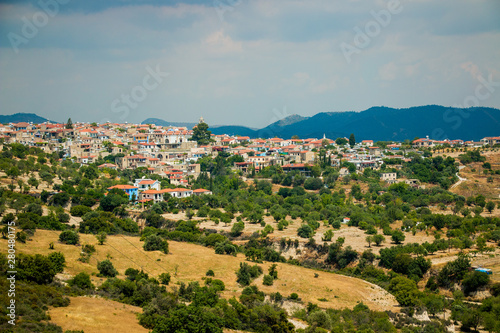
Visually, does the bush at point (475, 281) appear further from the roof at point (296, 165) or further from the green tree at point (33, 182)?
the green tree at point (33, 182)

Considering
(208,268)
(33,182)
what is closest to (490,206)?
(208,268)

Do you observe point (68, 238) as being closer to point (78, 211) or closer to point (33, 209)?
point (33, 209)

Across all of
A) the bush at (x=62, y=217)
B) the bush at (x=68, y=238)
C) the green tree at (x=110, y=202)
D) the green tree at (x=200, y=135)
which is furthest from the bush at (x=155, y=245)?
the green tree at (x=200, y=135)

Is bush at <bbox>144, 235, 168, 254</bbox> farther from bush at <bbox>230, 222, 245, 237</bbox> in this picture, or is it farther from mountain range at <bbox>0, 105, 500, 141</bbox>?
mountain range at <bbox>0, 105, 500, 141</bbox>

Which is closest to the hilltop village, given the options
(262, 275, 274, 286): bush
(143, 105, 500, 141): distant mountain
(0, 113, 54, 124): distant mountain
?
(262, 275, 274, 286): bush

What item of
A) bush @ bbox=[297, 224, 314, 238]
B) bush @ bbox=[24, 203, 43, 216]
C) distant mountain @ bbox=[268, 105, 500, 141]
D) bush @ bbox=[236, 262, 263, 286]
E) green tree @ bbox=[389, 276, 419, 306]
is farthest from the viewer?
distant mountain @ bbox=[268, 105, 500, 141]
